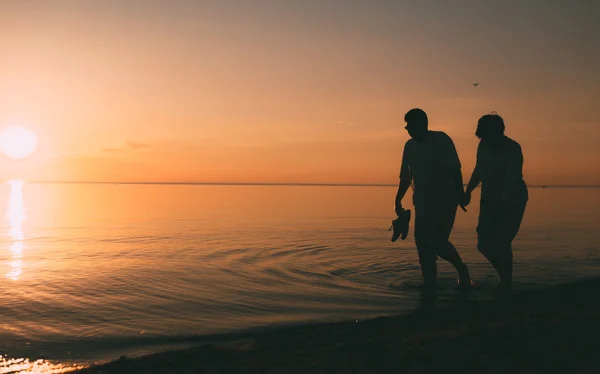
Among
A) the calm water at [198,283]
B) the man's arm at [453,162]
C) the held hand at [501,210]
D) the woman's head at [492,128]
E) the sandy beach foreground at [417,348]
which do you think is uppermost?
the woman's head at [492,128]

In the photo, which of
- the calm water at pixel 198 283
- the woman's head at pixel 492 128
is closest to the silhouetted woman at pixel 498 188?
the woman's head at pixel 492 128

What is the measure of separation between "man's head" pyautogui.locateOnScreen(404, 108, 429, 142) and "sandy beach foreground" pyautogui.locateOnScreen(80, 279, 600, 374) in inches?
98.2

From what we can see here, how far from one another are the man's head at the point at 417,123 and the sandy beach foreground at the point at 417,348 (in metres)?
2.49

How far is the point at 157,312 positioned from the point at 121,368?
2.40m

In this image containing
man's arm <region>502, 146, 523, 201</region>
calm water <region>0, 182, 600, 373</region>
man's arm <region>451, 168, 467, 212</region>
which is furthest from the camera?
man's arm <region>451, 168, 467, 212</region>

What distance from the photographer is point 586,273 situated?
902cm

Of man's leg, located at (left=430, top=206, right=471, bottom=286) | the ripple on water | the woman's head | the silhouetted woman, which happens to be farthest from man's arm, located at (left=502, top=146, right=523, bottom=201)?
the ripple on water

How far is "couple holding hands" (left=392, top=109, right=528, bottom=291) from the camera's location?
664cm

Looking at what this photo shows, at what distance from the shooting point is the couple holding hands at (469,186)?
6637 millimetres

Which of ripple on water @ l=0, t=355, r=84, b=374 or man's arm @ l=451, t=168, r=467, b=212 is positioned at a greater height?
man's arm @ l=451, t=168, r=467, b=212

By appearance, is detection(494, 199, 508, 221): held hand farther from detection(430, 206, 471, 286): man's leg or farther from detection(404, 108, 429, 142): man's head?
detection(404, 108, 429, 142): man's head

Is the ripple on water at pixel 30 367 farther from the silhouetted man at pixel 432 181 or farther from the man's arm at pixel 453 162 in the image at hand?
the man's arm at pixel 453 162

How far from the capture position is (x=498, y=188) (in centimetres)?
675

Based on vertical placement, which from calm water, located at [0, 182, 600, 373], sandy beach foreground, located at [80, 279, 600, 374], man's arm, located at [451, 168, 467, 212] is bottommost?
calm water, located at [0, 182, 600, 373]
